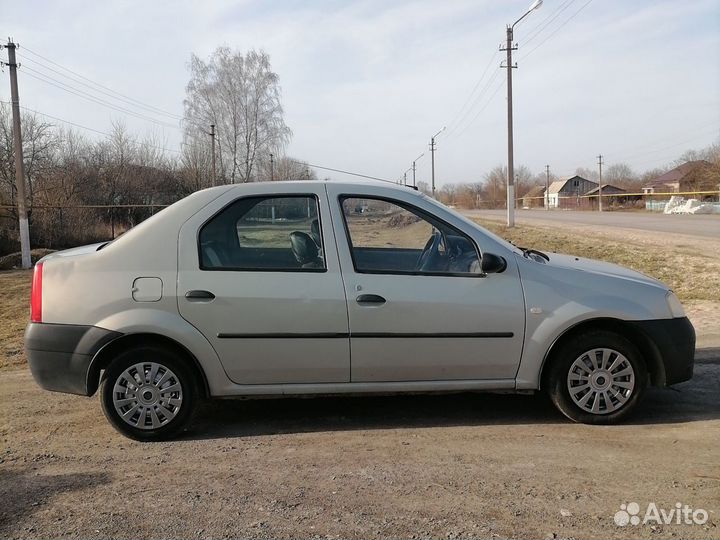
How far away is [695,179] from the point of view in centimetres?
6631

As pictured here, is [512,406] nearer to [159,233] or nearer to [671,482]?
[671,482]

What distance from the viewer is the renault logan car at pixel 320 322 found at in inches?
159

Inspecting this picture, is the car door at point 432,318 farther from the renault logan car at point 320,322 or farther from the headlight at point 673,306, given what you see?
the headlight at point 673,306

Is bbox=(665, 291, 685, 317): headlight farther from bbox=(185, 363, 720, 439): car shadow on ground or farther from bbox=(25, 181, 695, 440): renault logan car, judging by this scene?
bbox=(185, 363, 720, 439): car shadow on ground

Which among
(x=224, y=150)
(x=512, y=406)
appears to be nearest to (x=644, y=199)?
(x=224, y=150)

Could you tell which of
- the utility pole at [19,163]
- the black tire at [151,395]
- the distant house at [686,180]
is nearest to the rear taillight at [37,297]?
the black tire at [151,395]

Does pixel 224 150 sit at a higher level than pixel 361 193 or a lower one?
higher

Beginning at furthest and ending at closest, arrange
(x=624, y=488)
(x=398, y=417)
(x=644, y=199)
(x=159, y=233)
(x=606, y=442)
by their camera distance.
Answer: (x=644, y=199), (x=398, y=417), (x=159, y=233), (x=606, y=442), (x=624, y=488)

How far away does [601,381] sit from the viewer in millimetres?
4176

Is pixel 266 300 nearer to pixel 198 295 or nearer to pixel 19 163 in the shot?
pixel 198 295

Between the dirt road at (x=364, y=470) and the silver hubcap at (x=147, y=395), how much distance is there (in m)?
0.19

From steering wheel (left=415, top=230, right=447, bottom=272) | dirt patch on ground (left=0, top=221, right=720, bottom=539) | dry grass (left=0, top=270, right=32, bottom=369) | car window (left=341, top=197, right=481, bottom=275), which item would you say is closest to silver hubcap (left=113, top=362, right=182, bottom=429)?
dirt patch on ground (left=0, top=221, right=720, bottom=539)

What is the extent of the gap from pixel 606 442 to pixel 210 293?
2794 millimetres
